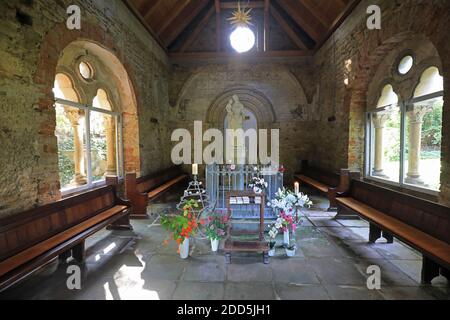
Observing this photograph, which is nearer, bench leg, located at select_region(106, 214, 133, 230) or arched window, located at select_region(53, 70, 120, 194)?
bench leg, located at select_region(106, 214, 133, 230)

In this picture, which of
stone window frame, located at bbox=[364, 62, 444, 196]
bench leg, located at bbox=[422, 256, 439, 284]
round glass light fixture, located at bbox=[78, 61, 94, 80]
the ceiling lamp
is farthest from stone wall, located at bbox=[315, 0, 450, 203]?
round glass light fixture, located at bbox=[78, 61, 94, 80]

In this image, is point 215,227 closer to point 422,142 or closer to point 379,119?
point 422,142

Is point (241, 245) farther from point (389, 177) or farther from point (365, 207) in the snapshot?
point (389, 177)

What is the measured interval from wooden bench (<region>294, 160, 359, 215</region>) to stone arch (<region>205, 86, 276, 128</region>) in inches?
85.5

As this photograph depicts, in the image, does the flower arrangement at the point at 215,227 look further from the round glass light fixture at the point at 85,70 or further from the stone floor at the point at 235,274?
the round glass light fixture at the point at 85,70

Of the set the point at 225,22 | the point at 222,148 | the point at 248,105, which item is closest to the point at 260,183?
the point at 222,148

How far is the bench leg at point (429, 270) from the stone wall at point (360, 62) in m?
1.08

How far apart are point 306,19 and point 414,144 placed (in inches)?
201

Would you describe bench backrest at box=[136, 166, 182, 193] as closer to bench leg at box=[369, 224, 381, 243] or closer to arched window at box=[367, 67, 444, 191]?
bench leg at box=[369, 224, 381, 243]

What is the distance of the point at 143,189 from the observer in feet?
19.5

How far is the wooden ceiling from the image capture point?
6.58m

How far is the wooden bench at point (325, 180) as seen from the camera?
5504 millimetres

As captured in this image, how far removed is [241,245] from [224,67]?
747cm

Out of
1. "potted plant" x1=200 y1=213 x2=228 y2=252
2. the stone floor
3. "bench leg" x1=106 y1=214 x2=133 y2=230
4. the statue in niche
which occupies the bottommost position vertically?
the stone floor
